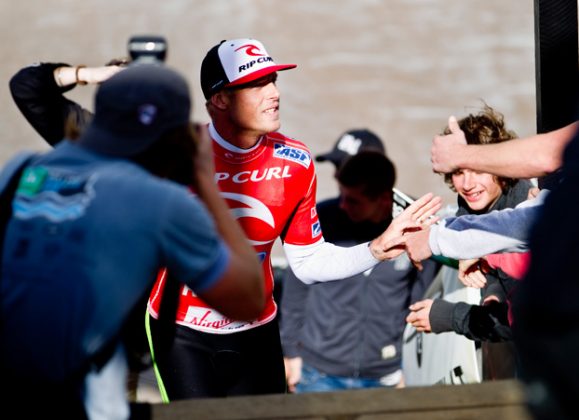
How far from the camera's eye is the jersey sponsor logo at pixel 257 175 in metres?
4.70

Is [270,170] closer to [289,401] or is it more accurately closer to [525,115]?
[289,401]

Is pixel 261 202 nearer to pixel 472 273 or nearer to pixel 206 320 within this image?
pixel 206 320

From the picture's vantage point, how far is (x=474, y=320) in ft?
15.4

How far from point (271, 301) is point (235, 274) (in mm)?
2281

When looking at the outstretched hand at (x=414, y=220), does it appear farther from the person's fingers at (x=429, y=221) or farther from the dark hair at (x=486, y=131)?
the dark hair at (x=486, y=131)

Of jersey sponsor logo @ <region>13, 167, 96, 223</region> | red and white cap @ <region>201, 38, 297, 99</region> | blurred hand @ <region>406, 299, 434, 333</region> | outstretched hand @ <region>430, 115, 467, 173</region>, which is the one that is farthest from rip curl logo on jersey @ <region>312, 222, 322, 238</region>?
jersey sponsor logo @ <region>13, 167, 96, 223</region>

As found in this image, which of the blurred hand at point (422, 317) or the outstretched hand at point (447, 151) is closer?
the outstretched hand at point (447, 151)

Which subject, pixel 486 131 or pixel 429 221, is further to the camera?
pixel 486 131

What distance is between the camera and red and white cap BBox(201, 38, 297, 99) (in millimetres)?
4641

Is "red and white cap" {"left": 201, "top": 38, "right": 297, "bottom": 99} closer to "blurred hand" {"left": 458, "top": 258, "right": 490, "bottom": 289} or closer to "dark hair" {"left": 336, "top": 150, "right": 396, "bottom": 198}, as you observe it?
"blurred hand" {"left": 458, "top": 258, "right": 490, "bottom": 289}

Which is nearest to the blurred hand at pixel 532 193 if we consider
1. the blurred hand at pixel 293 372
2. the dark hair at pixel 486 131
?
the dark hair at pixel 486 131

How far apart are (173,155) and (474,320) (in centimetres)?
251

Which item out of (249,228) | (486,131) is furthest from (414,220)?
(249,228)

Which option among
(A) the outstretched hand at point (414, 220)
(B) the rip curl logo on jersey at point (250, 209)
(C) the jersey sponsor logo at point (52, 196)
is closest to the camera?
(C) the jersey sponsor logo at point (52, 196)
